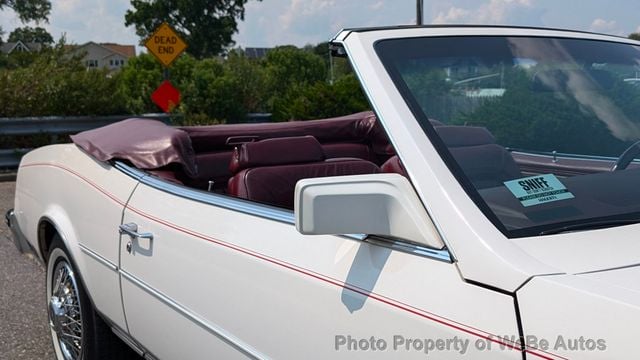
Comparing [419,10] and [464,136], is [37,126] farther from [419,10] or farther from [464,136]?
[464,136]

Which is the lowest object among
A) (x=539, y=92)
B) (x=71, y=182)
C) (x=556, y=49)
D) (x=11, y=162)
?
(x=11, y=162)

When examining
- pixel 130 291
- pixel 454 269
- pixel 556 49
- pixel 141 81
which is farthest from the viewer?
pixel 141 81

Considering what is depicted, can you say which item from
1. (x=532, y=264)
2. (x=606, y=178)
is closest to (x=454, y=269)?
(x=532, y=264)

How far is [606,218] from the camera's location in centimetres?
171

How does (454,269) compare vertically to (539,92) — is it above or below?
below

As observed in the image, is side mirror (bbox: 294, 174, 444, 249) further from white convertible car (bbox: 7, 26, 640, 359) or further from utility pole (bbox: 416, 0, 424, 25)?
utility pole (bbox: 416, 0, 424, 25)

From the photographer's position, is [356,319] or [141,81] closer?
[356,319]

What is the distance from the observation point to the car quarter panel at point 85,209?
9.67 ft

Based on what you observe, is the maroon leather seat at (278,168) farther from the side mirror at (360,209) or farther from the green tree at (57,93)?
the green tree at (57,93)

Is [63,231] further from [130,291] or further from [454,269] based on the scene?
[454,269]

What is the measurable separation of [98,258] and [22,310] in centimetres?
188

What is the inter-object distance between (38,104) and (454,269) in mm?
10938

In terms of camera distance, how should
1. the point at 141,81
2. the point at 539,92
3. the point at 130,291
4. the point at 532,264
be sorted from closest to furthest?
the point at 532,264, the point at 539,92, the point at 130,291, the point at 141,81

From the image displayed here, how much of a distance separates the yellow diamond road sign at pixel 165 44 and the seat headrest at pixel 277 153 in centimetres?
877
